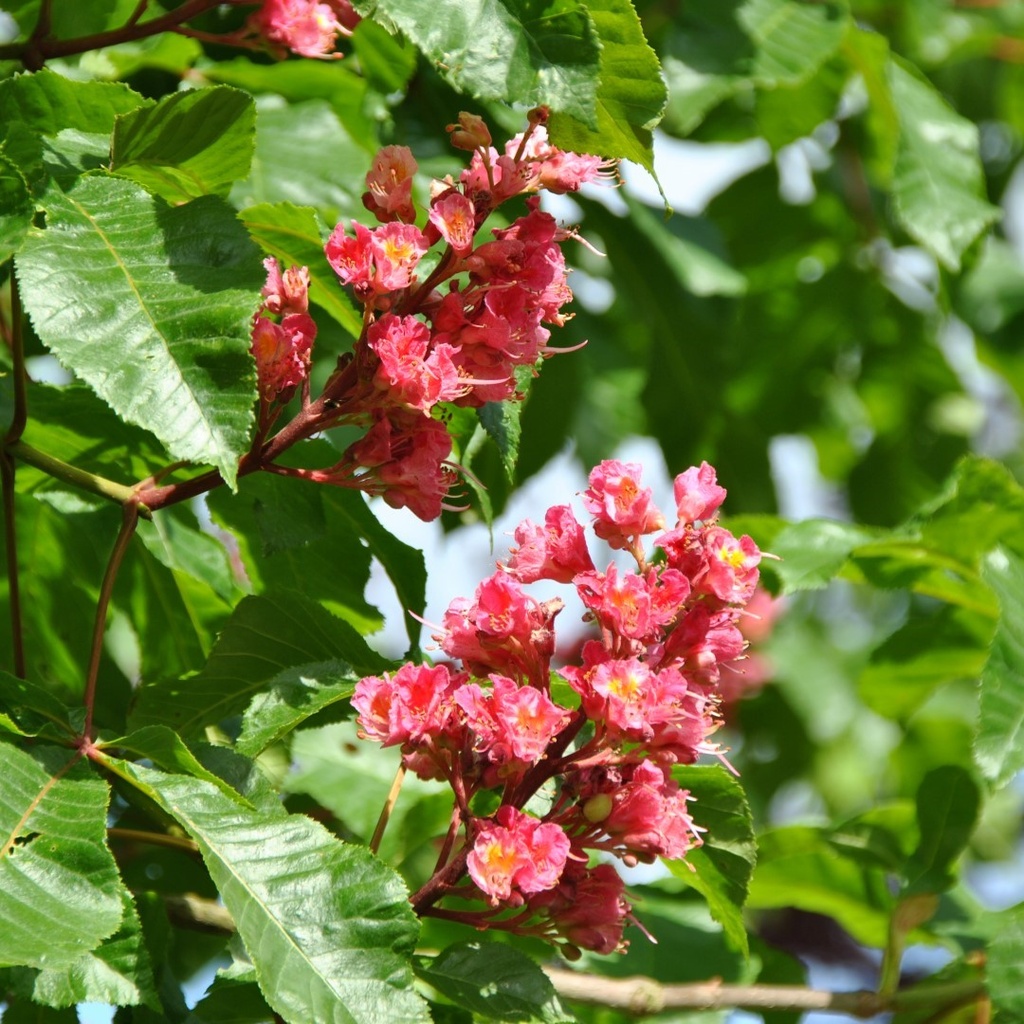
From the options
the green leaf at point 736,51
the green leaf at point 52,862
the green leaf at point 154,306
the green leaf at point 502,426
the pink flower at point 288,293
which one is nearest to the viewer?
the green leaf at point 52,862

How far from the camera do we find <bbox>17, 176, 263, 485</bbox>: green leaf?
4.31 feet

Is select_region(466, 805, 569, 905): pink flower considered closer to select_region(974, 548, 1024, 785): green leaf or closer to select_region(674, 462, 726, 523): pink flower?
select_region(674, 462, 726, 523): pink flower

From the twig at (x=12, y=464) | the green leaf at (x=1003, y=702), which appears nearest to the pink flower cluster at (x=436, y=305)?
the twig at (x=12, y=464)

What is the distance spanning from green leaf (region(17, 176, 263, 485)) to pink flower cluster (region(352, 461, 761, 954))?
12.4 inches

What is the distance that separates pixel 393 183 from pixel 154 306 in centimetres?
30

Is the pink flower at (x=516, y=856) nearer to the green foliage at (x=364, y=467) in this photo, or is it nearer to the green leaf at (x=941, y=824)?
the green foliage at (x=364, y=467)

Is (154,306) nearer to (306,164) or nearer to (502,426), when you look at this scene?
(502,426)

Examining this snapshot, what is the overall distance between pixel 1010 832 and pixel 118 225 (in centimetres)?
500

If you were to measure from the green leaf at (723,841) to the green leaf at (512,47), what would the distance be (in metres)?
0.73

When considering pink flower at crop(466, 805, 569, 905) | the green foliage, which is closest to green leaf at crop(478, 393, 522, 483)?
the green foliage

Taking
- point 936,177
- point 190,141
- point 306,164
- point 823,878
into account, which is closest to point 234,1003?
point 190,141

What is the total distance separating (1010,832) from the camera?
564 centimetres

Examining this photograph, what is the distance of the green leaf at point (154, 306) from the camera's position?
1.31m

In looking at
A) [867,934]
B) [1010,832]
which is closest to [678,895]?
[867,934]
